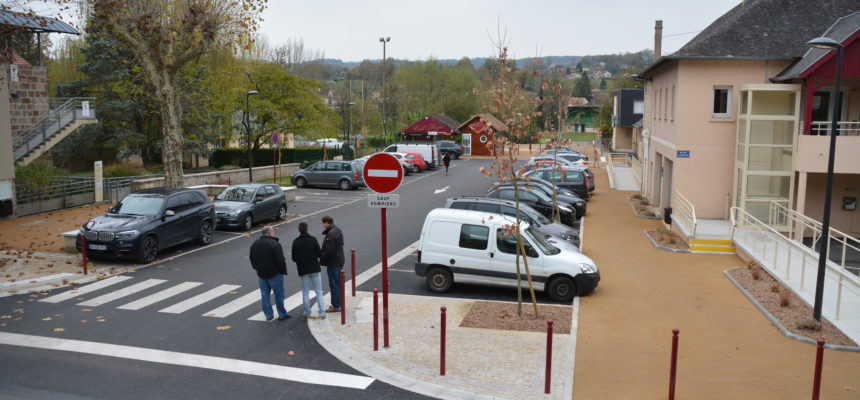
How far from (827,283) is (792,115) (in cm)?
861

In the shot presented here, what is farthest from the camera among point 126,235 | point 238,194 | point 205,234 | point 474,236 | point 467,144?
point 467,144

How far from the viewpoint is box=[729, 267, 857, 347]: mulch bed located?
35.4ft

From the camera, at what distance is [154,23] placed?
2198 centimetres

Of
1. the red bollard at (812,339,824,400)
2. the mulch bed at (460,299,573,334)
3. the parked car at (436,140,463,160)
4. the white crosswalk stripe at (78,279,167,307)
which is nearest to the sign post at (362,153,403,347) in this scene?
the mulch bed at (460,299,573,334)

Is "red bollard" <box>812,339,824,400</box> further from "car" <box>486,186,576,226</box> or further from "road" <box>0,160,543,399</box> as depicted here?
"car" <box>486,186,576,226</box>

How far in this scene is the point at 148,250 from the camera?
16.1m

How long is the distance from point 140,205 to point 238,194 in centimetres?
551

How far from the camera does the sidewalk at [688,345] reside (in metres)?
8.73

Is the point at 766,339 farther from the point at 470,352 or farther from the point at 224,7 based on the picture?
the point at 224,7

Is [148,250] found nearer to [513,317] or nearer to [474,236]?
[474,236]

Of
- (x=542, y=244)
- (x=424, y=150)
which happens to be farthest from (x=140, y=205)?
(x=424, y=150)

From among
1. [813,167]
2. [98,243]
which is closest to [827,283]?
[813,167]

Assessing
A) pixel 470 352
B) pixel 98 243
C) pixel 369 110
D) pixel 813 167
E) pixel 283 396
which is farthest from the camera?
pixel 369 110

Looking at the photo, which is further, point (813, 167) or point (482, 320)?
point (813, 167)
